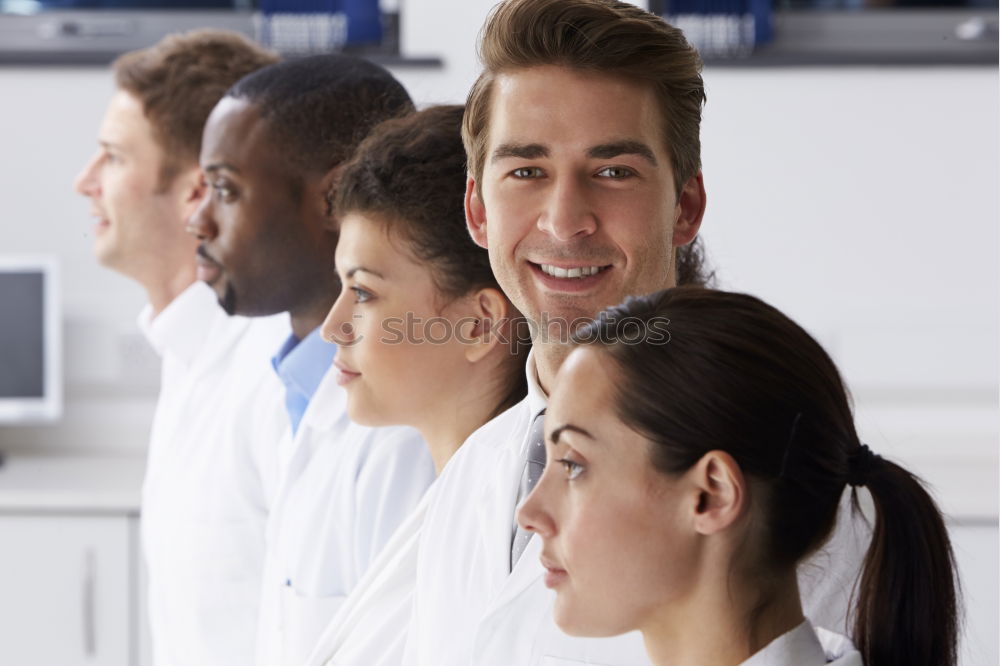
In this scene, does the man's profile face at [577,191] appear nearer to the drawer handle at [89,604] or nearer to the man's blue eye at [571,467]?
the man's blue eye at [571,467]

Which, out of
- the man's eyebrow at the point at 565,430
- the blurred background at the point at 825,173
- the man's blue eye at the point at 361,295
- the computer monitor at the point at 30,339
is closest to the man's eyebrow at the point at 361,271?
the man's blue eye at the point at 361,295

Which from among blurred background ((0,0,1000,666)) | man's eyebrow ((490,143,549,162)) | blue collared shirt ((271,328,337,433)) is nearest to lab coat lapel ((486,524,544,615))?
man's eyebrow ((490,143,549,162))

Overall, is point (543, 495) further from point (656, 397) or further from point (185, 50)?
point (185, 50)

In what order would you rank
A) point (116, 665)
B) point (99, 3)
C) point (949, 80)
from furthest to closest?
point (99, 3), point (949, 80), point (116, 665)

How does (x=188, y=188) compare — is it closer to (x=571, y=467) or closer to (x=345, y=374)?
(x=345, y=374)

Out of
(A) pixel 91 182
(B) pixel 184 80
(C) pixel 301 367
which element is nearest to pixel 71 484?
(A) pixel 91 182

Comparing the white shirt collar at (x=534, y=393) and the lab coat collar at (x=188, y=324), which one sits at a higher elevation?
the white shirt collar at (x=534, y=393)

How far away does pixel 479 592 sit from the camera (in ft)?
2.37

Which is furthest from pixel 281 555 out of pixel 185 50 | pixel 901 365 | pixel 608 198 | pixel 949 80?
pixel 949 80

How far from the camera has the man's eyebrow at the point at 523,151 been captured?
0.66 meters

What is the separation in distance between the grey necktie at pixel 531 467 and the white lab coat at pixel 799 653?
0.60ft

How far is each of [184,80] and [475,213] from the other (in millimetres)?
747

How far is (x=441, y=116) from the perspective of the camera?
87 cm

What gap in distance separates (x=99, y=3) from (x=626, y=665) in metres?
2.28
